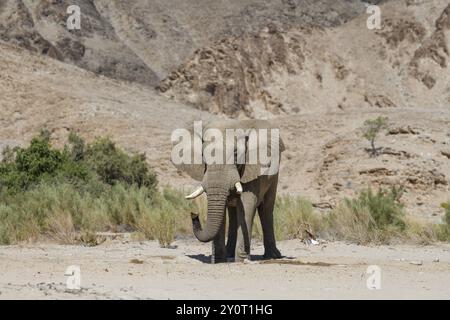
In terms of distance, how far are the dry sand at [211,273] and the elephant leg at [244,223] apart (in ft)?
0.84

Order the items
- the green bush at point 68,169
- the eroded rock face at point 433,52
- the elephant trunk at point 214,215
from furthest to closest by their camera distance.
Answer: the eroded rock face at point 433,52 < the green bush at point 68,169 < the elephant trunk at point 214,215

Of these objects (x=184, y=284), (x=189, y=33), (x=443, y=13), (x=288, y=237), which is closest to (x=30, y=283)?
(x=184, y=284)

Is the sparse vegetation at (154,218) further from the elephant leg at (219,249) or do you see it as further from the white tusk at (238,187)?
the white tusk at (238,187)

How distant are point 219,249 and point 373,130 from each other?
20.5 metres

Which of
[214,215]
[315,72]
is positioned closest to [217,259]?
[214,215]

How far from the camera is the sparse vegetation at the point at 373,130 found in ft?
97.9

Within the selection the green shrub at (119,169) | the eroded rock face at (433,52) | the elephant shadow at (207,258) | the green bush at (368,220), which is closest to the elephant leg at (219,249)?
the elephant shadow at (207,258)

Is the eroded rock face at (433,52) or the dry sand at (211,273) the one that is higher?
the eroded rock face at (433,52)

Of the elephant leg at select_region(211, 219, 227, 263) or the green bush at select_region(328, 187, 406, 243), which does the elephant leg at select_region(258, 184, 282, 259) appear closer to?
the elephant leg at select_region(211, 219, 227, 263)

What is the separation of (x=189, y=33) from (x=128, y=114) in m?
53.8

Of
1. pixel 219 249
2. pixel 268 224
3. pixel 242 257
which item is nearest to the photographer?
pixel 242 257

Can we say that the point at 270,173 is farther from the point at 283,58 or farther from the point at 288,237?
the point at 283,58

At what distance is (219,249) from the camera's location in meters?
11.0

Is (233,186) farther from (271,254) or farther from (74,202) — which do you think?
(74,202)
